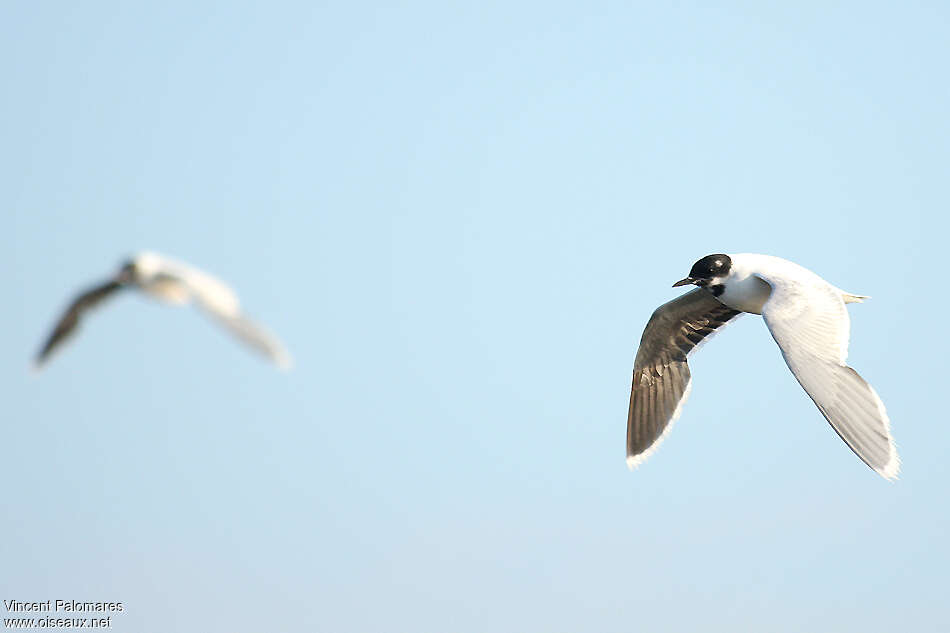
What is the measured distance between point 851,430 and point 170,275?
8.33 meters

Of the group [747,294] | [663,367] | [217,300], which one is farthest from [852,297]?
[217,300]

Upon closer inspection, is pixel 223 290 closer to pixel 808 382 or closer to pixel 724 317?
pixel 808 382

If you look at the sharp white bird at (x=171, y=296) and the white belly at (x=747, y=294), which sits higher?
the white belly at (x=747, y=294)

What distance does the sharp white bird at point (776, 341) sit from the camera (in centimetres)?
1328

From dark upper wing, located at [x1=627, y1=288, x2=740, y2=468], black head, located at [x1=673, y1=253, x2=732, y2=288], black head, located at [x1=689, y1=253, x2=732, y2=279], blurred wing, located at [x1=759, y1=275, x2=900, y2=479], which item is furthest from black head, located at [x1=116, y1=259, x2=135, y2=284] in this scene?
dark upper wing, located at [x1=627, y1=288, x2=740, y2=468]

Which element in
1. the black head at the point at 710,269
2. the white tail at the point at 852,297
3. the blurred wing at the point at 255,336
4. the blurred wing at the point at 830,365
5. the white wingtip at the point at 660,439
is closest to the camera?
the blurred wing at the point at 255,336

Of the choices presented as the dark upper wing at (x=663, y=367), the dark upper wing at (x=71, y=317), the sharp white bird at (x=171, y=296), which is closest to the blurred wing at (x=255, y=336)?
the sharp white bird at (x=171, y=296)

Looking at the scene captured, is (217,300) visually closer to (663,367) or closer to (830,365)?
(830,365)

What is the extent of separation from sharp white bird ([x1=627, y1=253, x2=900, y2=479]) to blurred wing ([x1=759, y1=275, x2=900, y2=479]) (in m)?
0.01

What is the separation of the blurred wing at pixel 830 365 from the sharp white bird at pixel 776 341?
12 millimetres

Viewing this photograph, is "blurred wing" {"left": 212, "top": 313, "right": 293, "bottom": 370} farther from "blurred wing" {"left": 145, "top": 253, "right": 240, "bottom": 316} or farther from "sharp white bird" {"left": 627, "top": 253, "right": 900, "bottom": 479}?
"sharp white bird" {"left": 627, "top": 253, "right": 900, "bottom": 479}

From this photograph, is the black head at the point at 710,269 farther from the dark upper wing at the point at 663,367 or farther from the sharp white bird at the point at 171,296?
the sharp white bird at the point at 171,296

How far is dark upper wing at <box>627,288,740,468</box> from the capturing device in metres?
18.4

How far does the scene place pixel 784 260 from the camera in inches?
664
